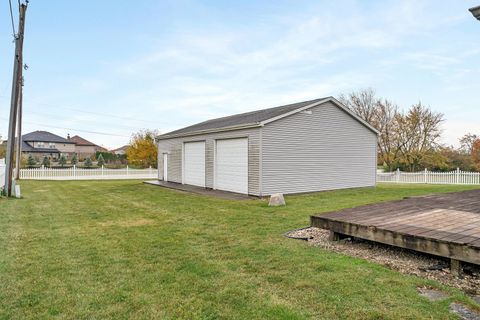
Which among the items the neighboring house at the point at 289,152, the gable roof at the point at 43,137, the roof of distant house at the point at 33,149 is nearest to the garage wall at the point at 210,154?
the neighboring house at the point at 289,152

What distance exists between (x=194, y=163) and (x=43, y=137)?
47.8 m

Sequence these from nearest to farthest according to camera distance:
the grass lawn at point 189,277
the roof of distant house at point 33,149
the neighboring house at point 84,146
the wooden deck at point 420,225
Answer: the grass lawn at point 189,277 → the wooden deck at point 420,225 → the roof of distant house at point 33,149 → the neighboring house at point 84,146

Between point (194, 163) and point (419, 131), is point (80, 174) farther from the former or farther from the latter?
point (419, 131)

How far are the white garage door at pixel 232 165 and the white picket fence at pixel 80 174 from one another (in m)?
12.7

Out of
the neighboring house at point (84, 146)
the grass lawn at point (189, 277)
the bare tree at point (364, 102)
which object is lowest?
the grass lawn at point (189, 277)

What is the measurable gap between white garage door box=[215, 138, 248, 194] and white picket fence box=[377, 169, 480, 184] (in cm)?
1375

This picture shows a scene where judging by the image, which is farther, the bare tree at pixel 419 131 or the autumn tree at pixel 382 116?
the autumn tree at pixel 382 116

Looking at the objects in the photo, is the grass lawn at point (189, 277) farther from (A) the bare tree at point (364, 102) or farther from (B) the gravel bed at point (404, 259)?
(A) the bare tree at point (364, 102)

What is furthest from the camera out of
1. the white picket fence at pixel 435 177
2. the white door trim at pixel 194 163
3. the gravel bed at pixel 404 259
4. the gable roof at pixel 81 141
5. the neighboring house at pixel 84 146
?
the gable roof at pixel 81 141

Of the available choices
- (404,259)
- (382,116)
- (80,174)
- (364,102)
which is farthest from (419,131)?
(404,259)

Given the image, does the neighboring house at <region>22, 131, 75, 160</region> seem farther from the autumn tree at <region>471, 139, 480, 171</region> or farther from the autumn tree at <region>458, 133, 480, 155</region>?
the autumn tree at <region>471, 139, 480, 171</region>

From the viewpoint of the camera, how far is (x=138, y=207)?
9.16 m

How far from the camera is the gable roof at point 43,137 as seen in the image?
169ft

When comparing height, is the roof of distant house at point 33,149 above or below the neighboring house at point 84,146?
below
